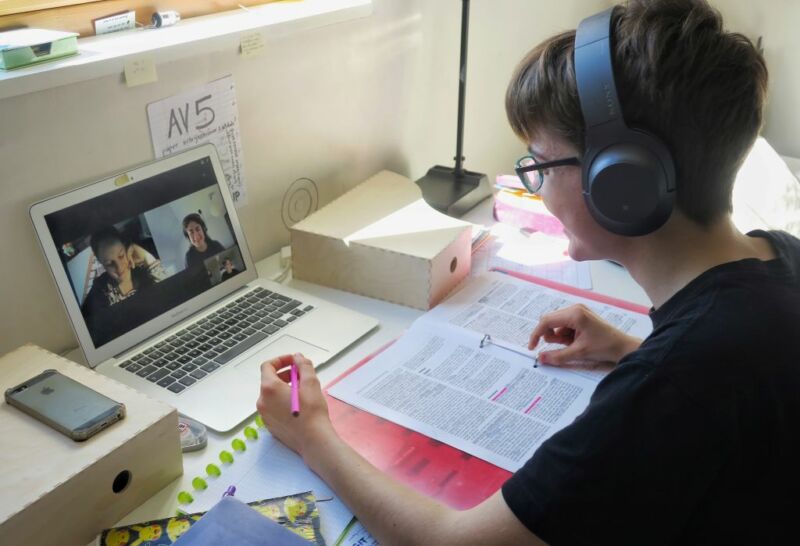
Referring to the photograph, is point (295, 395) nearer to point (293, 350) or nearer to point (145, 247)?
point (293, 350)

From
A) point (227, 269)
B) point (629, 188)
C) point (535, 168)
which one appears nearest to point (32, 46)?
point (227, 269)

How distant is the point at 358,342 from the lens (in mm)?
1162

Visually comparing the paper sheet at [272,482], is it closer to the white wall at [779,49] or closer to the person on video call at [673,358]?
the person on video call at [673,358]

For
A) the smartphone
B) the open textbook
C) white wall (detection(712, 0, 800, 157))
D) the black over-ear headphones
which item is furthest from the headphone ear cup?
white wall (detection(712, 0, 800, 157))

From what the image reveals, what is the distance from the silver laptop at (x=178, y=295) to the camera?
1.01 meters

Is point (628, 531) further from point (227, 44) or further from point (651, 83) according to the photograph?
point (227, 44)

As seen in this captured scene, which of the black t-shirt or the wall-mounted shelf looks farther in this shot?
the wall-mounted shelf

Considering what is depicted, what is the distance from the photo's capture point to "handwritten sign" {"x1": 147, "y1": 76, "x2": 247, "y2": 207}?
115 centimetres

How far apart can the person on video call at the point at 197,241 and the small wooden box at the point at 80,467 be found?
0.30 metres

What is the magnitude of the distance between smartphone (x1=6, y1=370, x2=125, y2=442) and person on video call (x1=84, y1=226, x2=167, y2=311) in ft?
0.58

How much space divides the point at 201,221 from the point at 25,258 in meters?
0.26

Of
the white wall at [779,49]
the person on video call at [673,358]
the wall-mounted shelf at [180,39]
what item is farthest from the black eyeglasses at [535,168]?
the white wall at [779,49]

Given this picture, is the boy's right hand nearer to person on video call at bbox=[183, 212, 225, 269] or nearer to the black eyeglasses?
the black eyeglasses

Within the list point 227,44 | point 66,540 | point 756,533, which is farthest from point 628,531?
point 227,44
